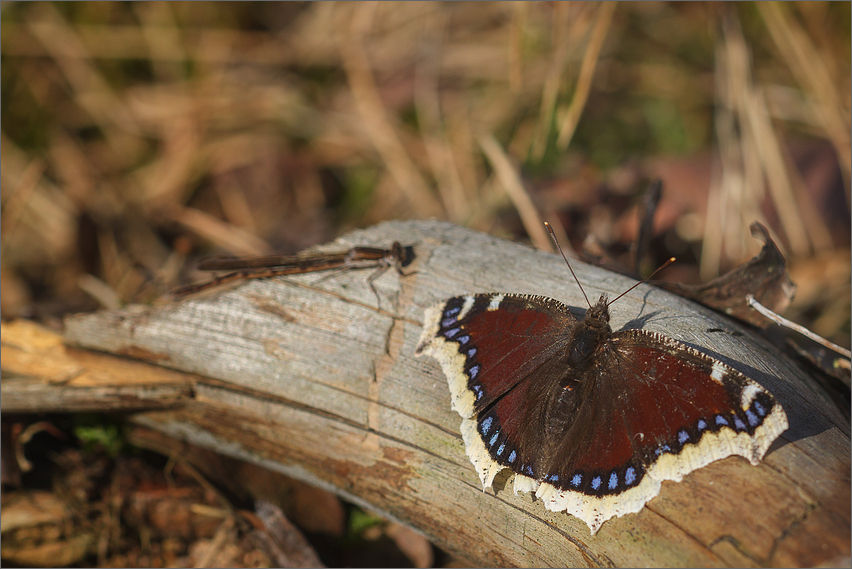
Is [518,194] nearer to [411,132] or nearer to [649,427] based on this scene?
[411,132]

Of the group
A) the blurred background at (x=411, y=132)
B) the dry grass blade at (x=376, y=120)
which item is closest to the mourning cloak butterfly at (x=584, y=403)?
the blurred background at (x=411, y=132)

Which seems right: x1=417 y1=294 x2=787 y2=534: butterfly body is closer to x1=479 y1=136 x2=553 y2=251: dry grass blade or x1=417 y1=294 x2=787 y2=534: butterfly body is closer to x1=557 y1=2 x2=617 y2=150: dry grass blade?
x1=479 y1=136 x2=553 y2=251: dry grass blade

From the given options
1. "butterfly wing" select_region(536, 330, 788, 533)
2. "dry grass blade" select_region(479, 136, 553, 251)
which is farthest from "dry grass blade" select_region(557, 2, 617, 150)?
"butterfly wing" select_region(536, 330, 788, 533)

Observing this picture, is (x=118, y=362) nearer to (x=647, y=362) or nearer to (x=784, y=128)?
(x=647, y=362)

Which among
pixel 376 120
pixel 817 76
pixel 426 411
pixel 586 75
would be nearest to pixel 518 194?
pixel 586 75

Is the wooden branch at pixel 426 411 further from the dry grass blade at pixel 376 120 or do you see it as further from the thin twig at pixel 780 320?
the dry grass blade at pixel 376 120

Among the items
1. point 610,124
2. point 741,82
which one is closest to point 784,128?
point 741,82
